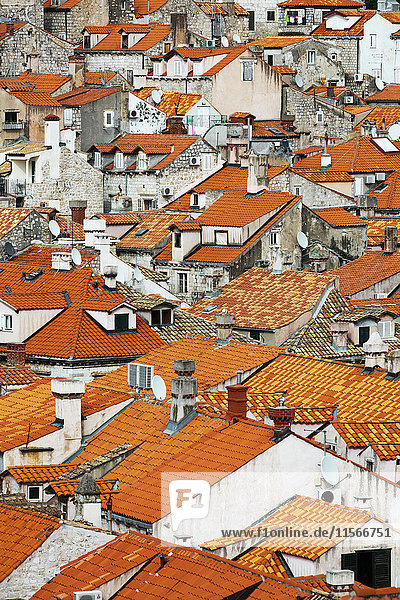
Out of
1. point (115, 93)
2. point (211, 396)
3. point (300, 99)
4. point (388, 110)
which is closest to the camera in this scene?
point (211, 396)

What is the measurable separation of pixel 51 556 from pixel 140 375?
1540cm

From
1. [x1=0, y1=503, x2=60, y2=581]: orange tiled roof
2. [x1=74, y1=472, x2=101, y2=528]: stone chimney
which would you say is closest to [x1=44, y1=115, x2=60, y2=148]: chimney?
[x1=74, y1=472, x2=101, y2=528]: stone chimney

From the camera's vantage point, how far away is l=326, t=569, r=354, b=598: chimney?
3212cm

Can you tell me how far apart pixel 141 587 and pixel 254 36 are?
308 ft

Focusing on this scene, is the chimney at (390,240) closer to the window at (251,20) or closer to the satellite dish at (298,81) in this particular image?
the satellite dish at (298,81)

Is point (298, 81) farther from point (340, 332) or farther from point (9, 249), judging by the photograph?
point (340, 332)

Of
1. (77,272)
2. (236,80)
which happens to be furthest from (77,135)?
(77,272)

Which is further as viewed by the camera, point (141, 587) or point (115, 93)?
point (115, 93)

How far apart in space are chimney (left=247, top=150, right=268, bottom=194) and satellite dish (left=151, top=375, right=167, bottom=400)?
33.6 meters

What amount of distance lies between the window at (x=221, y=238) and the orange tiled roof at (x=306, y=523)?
38.8 m

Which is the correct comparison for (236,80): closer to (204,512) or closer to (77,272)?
(77,272)

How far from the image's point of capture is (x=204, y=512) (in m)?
37.7

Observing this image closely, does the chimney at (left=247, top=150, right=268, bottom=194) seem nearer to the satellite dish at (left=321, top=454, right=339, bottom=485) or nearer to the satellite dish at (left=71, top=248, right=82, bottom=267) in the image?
the satellite dish at (left=71, top=248, right=82, bottom=267)

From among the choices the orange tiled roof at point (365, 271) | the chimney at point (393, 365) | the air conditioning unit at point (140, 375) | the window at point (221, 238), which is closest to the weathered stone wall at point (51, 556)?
the air conditioning unit at point (140, 375)
